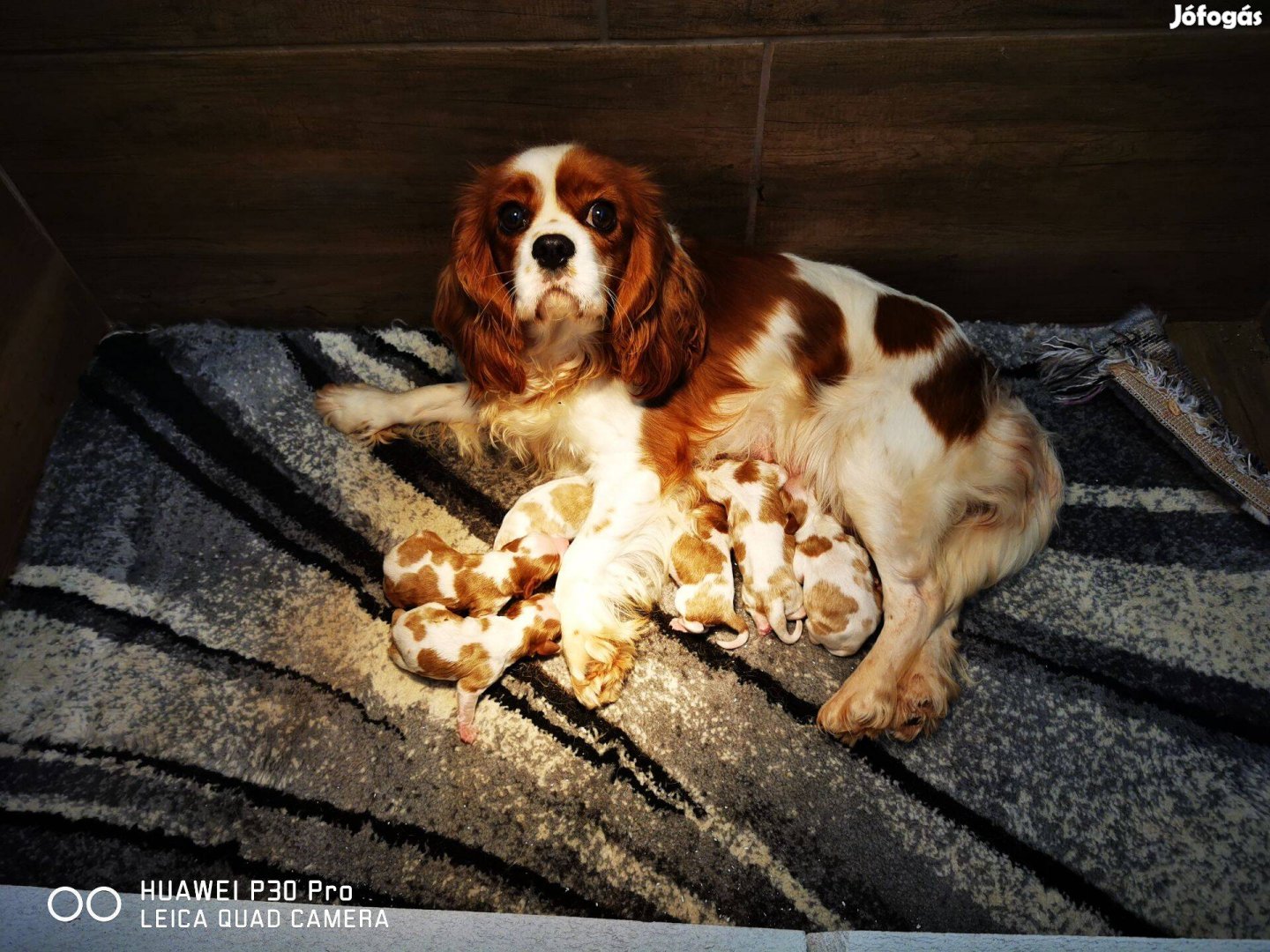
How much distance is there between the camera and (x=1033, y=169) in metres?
2.04

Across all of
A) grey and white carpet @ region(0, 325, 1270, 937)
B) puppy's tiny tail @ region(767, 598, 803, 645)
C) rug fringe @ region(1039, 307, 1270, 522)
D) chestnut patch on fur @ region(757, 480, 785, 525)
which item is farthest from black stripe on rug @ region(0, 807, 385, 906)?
rug fringe @ region(1039, 307, 1270, 522)

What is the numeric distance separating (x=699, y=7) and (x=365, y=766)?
172 cm

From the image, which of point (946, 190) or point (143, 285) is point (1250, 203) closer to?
point (946, 190)

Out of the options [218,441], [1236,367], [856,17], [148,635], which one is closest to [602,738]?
[148,635]

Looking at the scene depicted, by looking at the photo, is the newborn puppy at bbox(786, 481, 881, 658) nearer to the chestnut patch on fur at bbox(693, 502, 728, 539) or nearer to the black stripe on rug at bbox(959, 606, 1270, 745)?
the chestnut patch on fur at bbox(693, 502, 728, 539)

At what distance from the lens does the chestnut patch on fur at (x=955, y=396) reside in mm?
1815

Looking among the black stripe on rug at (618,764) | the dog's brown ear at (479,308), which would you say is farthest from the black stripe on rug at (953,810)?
the dog's brown ear at (479,308)

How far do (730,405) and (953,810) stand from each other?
3.19ft

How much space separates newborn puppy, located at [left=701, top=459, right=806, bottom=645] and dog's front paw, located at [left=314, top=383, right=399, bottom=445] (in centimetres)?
92

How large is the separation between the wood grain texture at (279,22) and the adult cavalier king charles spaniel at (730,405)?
339 mm

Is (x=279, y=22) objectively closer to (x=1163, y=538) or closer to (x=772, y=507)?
(x=772, y=507)

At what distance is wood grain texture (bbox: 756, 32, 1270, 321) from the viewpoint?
6.03ft

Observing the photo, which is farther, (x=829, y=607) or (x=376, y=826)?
(x=829, y=607)

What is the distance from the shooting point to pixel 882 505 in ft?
6.02
